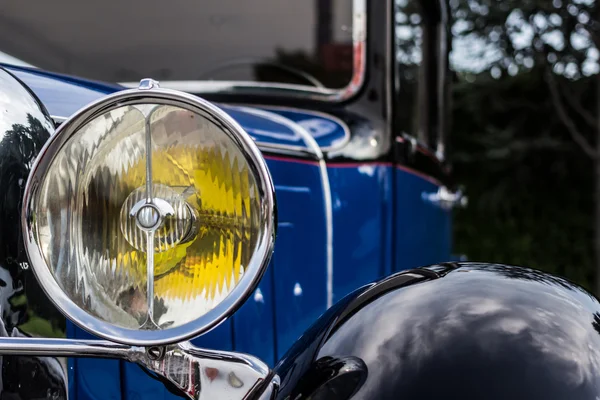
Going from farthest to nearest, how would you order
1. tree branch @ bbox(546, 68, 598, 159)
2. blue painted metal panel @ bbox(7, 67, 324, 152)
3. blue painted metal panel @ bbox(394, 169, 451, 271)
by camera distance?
1. tree branch @ bbox(546, 68, 598, 159)
2. blue painted metal panel @ bbox(394, 169, 451, 271)
3. blue painted metal panel @ bbox(7, 67, 324, 152)

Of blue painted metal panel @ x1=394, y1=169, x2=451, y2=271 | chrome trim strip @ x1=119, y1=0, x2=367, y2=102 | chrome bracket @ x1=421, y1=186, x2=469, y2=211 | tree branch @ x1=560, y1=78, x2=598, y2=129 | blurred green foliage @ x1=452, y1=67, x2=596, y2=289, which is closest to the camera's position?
chrome trim strip @ x1=119, y1=0, x2=367, y2=102

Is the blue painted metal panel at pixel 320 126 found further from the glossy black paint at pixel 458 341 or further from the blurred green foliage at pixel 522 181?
the blurred green foliage at pixel 522 181

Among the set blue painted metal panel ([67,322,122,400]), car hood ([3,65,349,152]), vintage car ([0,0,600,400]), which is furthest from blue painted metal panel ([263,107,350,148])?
blue painted metal panel ([67,322,122,400])

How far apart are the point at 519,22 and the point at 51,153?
6.63m

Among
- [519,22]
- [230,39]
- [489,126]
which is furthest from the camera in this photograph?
[489,126]

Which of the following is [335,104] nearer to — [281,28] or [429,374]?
[281,28]

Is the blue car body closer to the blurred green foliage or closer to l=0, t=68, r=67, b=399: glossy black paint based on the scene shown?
l=0, t=68, r=67, b=399: glossy black paint

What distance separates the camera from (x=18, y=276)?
99 centimetres

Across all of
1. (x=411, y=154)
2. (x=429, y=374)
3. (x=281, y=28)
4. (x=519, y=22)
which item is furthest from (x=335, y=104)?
(x=519, y=22)

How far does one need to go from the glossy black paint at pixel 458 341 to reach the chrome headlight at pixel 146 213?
0.54ft

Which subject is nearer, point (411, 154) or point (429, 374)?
point (429, 374)

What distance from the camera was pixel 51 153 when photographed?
83 cm

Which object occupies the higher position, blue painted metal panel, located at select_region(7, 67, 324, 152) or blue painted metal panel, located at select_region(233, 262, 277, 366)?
blue painted metal panel, located at select_region(7, 67, 324, 152)

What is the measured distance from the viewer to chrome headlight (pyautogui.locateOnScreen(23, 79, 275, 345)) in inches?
32.5
